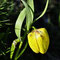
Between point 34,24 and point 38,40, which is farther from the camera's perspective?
point 34,24

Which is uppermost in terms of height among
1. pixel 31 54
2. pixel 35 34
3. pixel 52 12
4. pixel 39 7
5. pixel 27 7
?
pixel 27 7

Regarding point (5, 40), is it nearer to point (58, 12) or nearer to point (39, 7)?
point (39, 7)

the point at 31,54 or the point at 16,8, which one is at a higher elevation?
the point at 16,8

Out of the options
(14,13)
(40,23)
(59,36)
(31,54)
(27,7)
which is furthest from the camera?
(59,36)

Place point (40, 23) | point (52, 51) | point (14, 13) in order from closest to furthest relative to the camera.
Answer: point (14, 13)
point (40, 23)
point (52, 51)

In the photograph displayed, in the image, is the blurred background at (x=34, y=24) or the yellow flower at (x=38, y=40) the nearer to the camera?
the yellow flower at (x=38, y=40)

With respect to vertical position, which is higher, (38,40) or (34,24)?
(38,40)

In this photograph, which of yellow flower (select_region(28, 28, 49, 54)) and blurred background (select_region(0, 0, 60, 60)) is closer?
yellow flower (select_region(28, 28, 49, 54))

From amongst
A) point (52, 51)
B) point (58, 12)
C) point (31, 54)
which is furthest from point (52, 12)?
point (31, 54)
